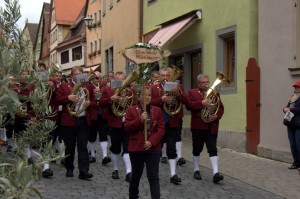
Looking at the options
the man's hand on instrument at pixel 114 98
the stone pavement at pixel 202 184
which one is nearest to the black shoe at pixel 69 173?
the stone pavement at pixel 202 184

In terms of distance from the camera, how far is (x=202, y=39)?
49.5 ft

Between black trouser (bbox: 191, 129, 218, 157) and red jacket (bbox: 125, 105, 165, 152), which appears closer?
red jacket (bbox: 125, 105, 165, 152)

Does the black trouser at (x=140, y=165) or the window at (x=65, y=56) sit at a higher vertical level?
the window at (x=65, y=56)

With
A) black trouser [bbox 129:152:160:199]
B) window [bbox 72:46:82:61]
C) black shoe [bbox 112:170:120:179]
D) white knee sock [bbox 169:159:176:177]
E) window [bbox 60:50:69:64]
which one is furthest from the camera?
window [bbox 60:50:69:64]

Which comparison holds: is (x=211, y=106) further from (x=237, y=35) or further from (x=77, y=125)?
(x=237, y=35)

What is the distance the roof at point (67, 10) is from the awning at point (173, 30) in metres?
51.0

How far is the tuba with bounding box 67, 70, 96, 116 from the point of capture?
27.5ft

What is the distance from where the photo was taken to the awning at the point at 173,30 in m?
15.2

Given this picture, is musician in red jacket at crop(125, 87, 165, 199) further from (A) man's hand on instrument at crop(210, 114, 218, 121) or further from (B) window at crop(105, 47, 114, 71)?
(B) window at crop(105, 47, 114, 71)

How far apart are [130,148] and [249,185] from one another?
2809 mm

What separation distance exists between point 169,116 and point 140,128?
250 centimetres

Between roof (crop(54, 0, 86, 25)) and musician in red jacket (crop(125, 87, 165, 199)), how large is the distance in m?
61.4

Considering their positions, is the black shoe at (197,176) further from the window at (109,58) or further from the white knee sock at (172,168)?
the window at (109,58)

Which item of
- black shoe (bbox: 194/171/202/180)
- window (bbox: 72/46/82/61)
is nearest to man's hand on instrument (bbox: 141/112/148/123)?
black shoe (bbox: 194/171/202/180)
